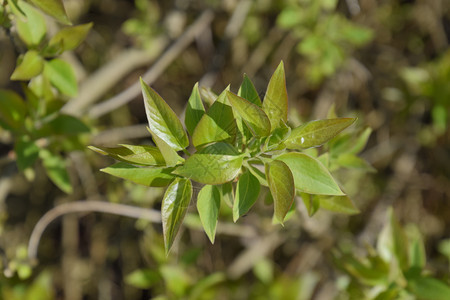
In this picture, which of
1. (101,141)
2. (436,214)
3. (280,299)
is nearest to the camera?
(280,299)

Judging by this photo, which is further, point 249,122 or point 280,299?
point 280,299

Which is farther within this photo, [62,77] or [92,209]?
[92,209]

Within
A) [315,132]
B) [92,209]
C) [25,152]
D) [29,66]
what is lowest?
[92,209]

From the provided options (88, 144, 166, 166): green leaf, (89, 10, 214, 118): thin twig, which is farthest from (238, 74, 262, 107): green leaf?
(89, 10, 214, 118): thin twig

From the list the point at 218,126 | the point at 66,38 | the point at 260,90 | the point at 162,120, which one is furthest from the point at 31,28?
the point at 260,90

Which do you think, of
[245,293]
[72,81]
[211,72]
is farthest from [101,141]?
[245,293]

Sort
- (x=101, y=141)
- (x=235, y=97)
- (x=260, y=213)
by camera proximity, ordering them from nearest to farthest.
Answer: (x=235, y=97) < (x=101, y=141) < (x=260, y=213)

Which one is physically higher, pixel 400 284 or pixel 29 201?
pixel 400 284

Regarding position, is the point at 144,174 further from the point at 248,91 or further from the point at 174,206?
the point at 248,91

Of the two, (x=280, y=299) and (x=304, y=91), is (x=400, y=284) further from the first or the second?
(x=304, y=91)
